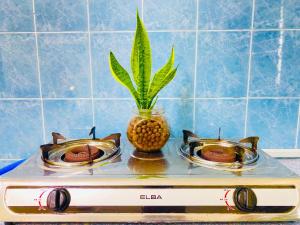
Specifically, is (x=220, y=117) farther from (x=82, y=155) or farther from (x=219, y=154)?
(x=82, y=155)

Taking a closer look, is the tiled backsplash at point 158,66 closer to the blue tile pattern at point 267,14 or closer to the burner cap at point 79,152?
the blue tile pattern at point 267,14

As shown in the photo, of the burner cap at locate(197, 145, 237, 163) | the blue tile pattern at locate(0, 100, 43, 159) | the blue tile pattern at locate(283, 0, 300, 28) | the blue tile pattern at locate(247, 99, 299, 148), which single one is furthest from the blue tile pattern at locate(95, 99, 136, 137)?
the blue tile pattern at locate(283, 0, 300, 28)

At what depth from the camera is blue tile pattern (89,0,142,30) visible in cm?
96

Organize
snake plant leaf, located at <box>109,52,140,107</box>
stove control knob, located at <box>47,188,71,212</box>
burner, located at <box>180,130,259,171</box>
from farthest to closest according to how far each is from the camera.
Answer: snake plant leaf, located at <box>109,52,140,107</box>
burner, located at <box>180,130,259,171</box>
stove control knob, located at <box>47,188,71,212</box>

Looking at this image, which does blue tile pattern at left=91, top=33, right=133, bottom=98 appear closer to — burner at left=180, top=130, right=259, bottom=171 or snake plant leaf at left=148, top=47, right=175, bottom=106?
snake plant leaf at left=148, top=47, right=175, bottom=106

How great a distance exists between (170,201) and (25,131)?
69 centimetres

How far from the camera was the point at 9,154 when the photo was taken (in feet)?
3.45

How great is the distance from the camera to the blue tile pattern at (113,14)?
3.16 ft

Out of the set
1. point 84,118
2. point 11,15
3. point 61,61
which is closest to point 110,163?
point 84,118

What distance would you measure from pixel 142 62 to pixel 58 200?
1.51 feet

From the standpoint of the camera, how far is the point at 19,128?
104 cm

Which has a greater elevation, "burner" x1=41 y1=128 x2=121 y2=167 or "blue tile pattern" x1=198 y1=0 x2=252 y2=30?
"blue tile pattern" x1=198 y1=0 x2=252 y2=30

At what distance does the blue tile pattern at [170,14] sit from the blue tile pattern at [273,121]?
0.39 m

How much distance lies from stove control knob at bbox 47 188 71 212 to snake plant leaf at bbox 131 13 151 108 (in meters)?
0.36
